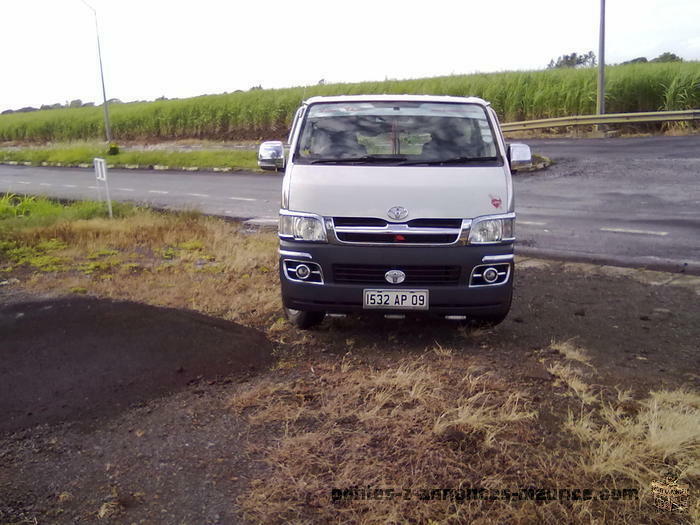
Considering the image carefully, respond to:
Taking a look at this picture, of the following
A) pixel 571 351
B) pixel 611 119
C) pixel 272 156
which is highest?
pixel 611 119

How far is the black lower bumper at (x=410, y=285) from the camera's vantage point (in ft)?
16.7

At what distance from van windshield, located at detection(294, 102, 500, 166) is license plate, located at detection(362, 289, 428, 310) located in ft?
3.72

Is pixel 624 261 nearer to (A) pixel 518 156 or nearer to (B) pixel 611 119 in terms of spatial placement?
(A) pixel 518 156

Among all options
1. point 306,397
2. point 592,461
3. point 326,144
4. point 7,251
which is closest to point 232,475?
Answer: point 306,397

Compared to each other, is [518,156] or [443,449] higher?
[518,156]

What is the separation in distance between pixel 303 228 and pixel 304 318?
0.93m

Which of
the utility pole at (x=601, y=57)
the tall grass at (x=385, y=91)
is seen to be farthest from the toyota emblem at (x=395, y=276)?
the tall grass at (x=385, y=91)

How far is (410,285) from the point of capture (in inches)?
203

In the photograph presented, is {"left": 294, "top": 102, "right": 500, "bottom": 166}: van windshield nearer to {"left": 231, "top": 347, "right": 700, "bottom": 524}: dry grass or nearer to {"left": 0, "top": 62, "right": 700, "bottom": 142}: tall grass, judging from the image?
{"left": 231, "top": 347, "right": 700, "bottom": 524}: dry grass

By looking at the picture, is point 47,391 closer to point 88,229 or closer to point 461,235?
point 461,235

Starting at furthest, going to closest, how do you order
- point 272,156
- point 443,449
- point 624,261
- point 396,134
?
point 624,261
point 272,156
point 396,134
point 443,449

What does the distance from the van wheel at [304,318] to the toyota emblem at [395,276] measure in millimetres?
868

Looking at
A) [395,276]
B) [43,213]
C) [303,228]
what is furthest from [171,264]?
[43,213]

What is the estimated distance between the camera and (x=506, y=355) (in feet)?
16.8
